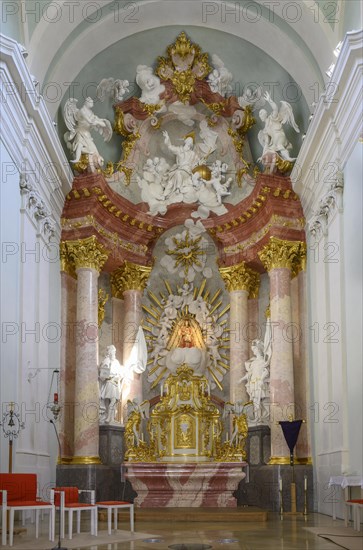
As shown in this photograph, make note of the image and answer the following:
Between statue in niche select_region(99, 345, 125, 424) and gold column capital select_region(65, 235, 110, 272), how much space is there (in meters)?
1.89

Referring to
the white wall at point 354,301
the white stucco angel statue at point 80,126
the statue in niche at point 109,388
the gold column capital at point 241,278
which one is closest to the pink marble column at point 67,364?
the statue in niche at point 109,388

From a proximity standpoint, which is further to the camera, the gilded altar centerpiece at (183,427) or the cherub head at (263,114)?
the cherub head at (263,114)

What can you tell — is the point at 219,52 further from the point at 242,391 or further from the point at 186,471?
the point at 186,471

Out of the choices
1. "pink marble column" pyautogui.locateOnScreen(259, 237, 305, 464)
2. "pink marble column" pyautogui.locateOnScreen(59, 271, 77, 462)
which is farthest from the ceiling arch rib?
"pink marble column" pyautogui.locateOnScreen(59, 271, 77, 462)

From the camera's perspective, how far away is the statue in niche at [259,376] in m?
16.6

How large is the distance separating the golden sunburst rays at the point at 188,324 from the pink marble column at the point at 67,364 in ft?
7.02

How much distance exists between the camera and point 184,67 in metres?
17.5

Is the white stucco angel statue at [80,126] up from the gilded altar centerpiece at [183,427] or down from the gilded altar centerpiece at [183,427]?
up

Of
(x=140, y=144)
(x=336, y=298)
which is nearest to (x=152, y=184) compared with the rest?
(x=140, y=144)

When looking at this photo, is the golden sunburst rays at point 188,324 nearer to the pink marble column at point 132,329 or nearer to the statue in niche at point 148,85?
the pink marble column at point 132,329

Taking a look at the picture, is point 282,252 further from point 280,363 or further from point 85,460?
point 85,460

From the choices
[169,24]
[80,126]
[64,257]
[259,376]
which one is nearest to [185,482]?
[259,376]

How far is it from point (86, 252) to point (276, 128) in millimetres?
4746

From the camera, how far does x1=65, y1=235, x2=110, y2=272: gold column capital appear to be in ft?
54.8
